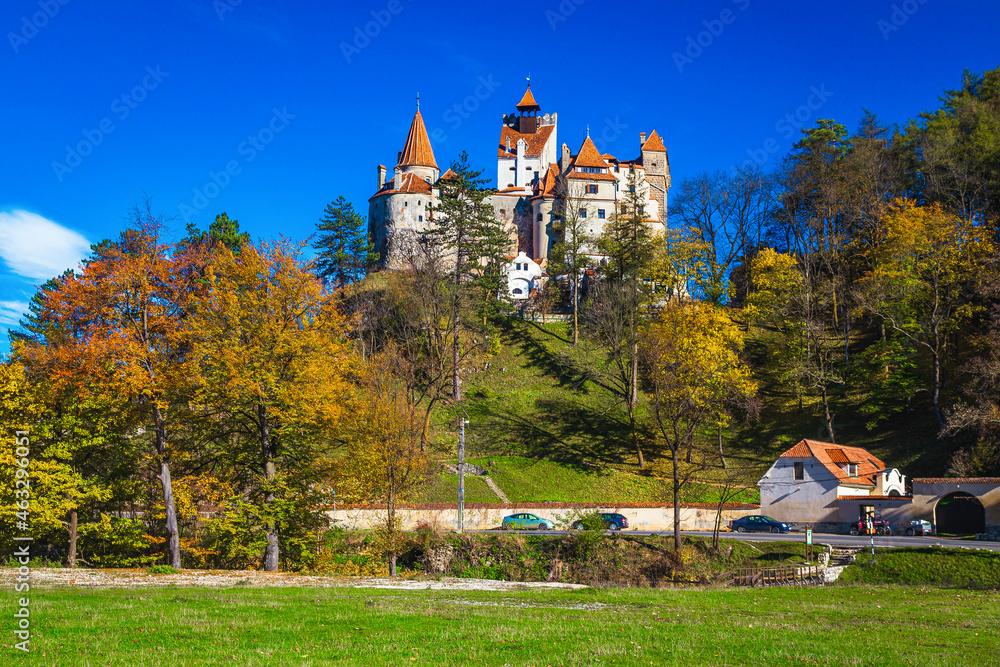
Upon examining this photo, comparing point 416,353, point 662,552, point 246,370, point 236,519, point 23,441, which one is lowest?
point 662,552

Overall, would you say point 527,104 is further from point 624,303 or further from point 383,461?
point 383,461

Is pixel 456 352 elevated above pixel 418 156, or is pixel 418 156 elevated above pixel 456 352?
pixel 418 156

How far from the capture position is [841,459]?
136 ft

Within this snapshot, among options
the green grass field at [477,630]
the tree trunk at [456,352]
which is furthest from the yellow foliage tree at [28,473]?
the tree trunk at [456,352]

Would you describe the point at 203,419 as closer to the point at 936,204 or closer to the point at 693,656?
the point at 693,656

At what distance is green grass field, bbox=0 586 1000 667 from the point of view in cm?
1109

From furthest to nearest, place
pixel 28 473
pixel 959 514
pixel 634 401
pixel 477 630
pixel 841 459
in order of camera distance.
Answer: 1. pixel 634 401
2. pixel 841 459
3. pixel 959 514
4. pixel 28 473
5. pixel 477 630

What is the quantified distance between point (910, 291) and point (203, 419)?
45.8m

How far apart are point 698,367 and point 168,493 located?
31.8 meters

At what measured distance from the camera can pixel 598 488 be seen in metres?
47.4

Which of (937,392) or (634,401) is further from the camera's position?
(634,401)

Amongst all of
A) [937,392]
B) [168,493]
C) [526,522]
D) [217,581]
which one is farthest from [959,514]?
[168,493]

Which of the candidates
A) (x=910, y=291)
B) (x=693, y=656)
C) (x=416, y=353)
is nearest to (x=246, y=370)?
(x=693, y=656)

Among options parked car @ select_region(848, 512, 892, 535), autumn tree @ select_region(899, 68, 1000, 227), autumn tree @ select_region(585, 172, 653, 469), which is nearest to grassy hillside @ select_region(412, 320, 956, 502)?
autumn tree @ select_region(585, 172, 653, 469)
